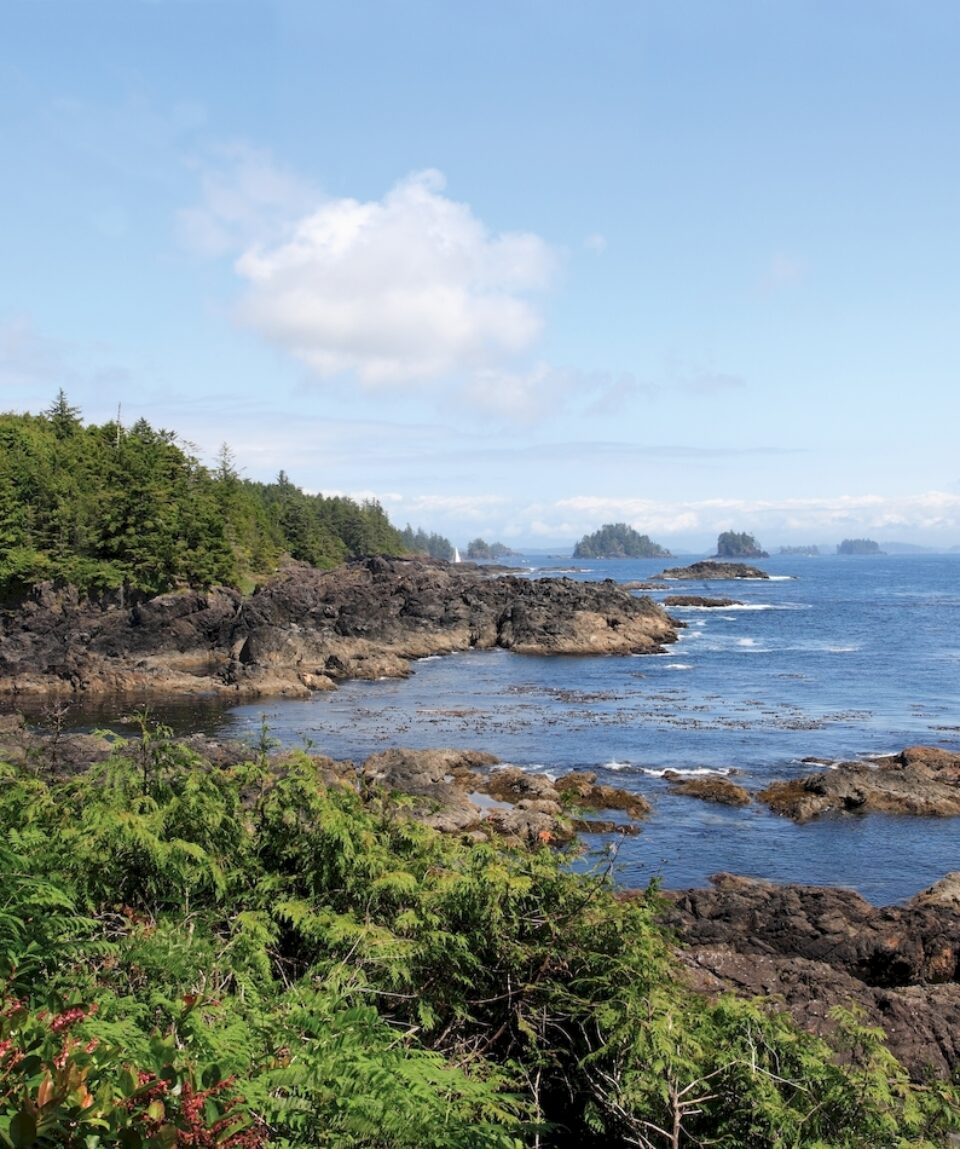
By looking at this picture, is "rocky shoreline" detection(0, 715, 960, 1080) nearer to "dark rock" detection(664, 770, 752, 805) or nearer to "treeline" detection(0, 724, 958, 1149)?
"dark rock" detection(664, 770, 752, 805)

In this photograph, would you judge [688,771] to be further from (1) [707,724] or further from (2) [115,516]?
(2) [115,516]

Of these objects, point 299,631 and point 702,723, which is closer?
point 702,723

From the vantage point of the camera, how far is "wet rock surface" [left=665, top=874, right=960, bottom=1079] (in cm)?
1196

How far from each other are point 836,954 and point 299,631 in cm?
4695

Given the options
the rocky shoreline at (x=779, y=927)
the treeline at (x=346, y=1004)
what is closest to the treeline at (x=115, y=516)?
the rocky shoreline at (x=779, y=927)

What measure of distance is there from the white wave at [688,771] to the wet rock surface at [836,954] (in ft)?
37.1

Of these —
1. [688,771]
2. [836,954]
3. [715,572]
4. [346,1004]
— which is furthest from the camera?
[715,572]

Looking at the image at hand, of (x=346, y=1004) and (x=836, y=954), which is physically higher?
(x=346, y=1004)

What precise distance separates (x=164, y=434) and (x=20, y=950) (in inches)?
3000

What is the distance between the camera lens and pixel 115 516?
62438mm

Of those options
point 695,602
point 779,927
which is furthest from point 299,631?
point 695,602

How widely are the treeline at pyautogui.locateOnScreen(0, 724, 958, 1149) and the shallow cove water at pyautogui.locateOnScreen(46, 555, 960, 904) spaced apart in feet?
7.15

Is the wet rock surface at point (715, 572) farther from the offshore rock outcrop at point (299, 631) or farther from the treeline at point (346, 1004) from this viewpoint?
the treeline at point (346, 1004)

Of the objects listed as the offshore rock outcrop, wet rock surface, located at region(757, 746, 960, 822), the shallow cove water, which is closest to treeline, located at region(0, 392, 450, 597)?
the offshore rock outcrop
